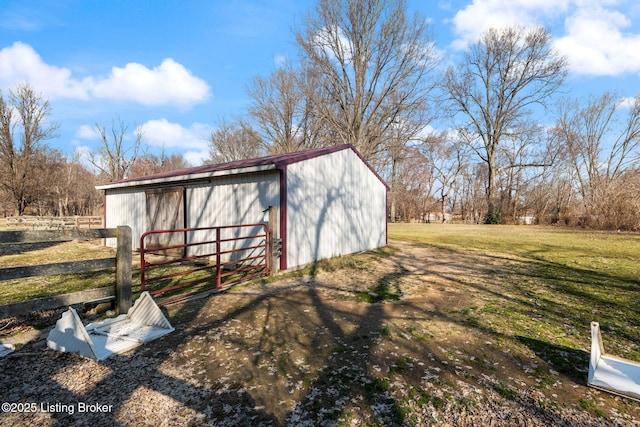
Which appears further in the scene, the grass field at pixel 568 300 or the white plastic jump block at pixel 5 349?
the grass field at pixel 568 300

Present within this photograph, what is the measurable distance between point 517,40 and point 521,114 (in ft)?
21.2

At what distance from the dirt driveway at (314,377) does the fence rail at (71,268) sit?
48 cm

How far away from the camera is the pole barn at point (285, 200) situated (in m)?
Result: 7.91

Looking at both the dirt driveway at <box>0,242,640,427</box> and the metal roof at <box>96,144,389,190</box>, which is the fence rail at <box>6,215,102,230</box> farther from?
the dirt driveway at <box>0,242,640,427</box>

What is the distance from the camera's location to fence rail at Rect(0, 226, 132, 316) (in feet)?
10.9

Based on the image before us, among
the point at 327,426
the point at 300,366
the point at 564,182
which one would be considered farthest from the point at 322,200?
the point at 564,182

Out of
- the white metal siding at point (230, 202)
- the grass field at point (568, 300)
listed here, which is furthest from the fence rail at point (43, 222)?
the grass field at point (568, 300)

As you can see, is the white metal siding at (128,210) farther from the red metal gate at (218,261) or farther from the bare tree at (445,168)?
the bare tree at (445,168)

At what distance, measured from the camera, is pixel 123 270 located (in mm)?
4215

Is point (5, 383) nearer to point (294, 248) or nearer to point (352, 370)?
point (352, 370)

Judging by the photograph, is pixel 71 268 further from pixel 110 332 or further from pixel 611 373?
pixel 611 373

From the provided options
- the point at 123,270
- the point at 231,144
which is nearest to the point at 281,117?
the point at 231,144

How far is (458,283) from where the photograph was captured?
668cm

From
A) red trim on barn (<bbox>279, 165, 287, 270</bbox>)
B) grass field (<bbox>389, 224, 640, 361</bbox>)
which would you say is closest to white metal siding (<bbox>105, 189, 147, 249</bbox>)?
red trim on barn (<bbox>279, 165, 287, 270</bbox>)
